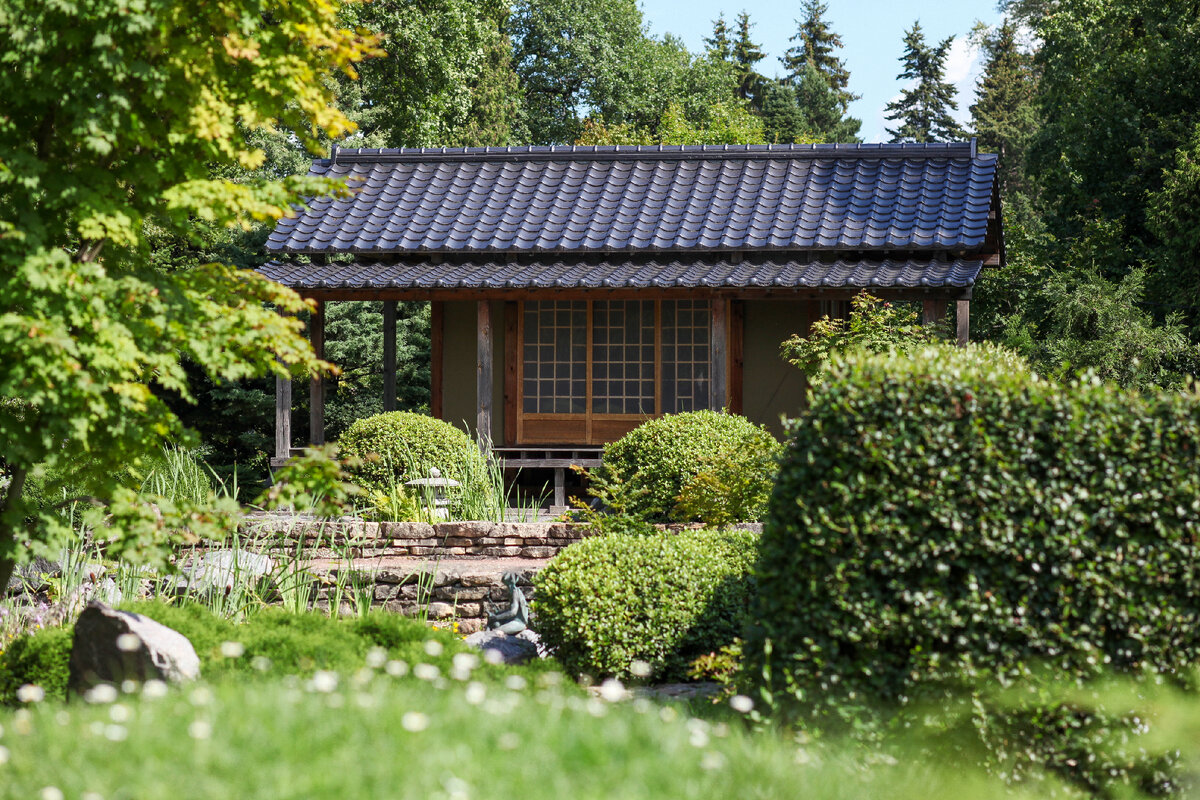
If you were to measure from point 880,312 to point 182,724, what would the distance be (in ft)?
29.1

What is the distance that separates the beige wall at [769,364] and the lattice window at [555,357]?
213 cm

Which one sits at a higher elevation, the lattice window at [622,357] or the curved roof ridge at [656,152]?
the curved roof ridge at [656,152]

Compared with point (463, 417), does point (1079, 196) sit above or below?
above

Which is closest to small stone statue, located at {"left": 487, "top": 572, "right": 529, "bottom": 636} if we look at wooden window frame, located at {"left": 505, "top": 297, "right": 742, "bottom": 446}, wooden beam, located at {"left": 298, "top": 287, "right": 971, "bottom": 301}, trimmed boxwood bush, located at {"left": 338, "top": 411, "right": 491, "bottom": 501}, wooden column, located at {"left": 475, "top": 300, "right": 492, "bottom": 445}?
trimmed boxwood bush, located at {"left": 338, "top": 411, "right": 491, "bottom": 501}

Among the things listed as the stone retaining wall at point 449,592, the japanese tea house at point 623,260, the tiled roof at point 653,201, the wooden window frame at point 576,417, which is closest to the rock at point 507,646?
the stone retaining wall at point 449,592

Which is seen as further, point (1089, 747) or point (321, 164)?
point (321, 164)

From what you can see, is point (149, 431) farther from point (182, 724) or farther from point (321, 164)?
point (321, 164)

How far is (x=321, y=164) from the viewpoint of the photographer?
15680 millimetres

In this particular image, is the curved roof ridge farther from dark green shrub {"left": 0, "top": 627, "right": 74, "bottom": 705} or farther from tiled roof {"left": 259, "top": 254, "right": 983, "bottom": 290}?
dark green shrub {"left": 0, "top": 627, "right": 74, "bottom": 705}

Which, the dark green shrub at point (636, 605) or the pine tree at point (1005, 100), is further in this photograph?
the pine tree at point (1005, 100)

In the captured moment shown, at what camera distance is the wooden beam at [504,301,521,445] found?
597 inches

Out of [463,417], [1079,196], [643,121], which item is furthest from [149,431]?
[643,121]

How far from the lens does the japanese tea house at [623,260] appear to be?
12898 millimetres

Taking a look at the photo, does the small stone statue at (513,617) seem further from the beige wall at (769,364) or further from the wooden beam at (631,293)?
the beige wall at (769,364)
